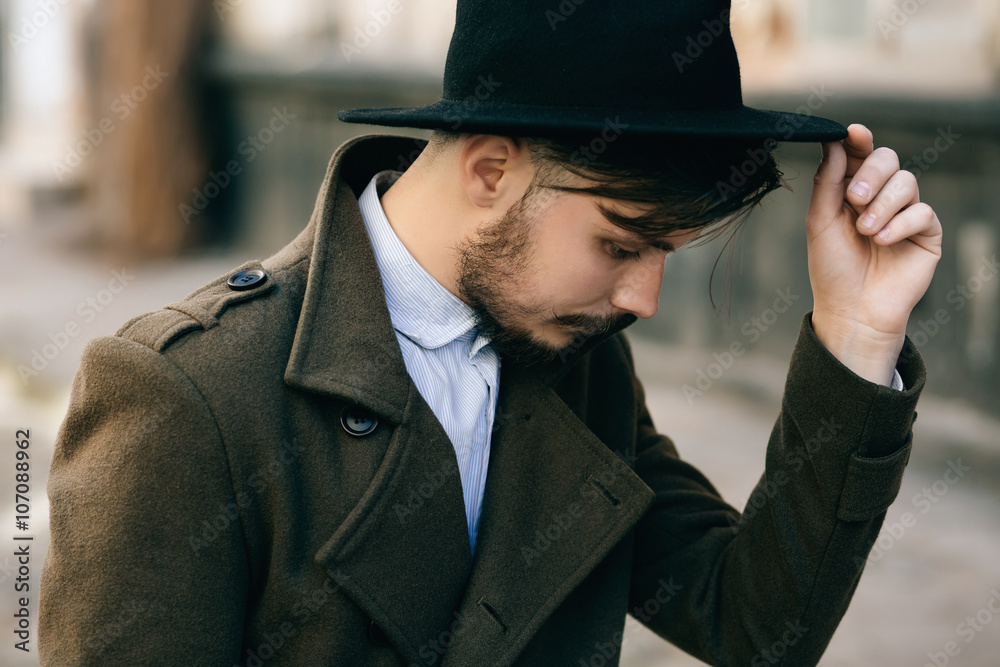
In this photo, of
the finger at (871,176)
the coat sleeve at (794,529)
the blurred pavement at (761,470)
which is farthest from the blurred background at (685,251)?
the coat sleeve at (794,529)

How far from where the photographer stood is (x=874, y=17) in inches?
197

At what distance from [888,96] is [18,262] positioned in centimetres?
790

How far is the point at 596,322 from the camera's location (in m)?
1.77

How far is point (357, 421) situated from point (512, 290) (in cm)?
38

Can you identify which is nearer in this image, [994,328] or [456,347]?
[456,347]

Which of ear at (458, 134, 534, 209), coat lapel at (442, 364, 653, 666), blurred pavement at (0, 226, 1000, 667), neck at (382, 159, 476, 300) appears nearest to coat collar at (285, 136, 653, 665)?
coat lapel at (442, 364, 653, 666)

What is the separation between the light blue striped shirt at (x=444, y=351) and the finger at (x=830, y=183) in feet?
2.22

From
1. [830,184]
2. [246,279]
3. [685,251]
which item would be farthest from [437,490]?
[685,251]

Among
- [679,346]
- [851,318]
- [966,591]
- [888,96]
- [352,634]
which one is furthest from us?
[679,346]

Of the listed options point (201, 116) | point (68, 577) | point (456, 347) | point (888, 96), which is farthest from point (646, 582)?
point (201, 116)

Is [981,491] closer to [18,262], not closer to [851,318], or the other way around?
[851,318]

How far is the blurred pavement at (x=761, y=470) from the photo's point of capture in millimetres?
3598

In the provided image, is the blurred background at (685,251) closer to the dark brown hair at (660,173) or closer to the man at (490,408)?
the dark brown hair at (660,173)

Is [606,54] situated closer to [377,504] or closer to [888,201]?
[888,201]
